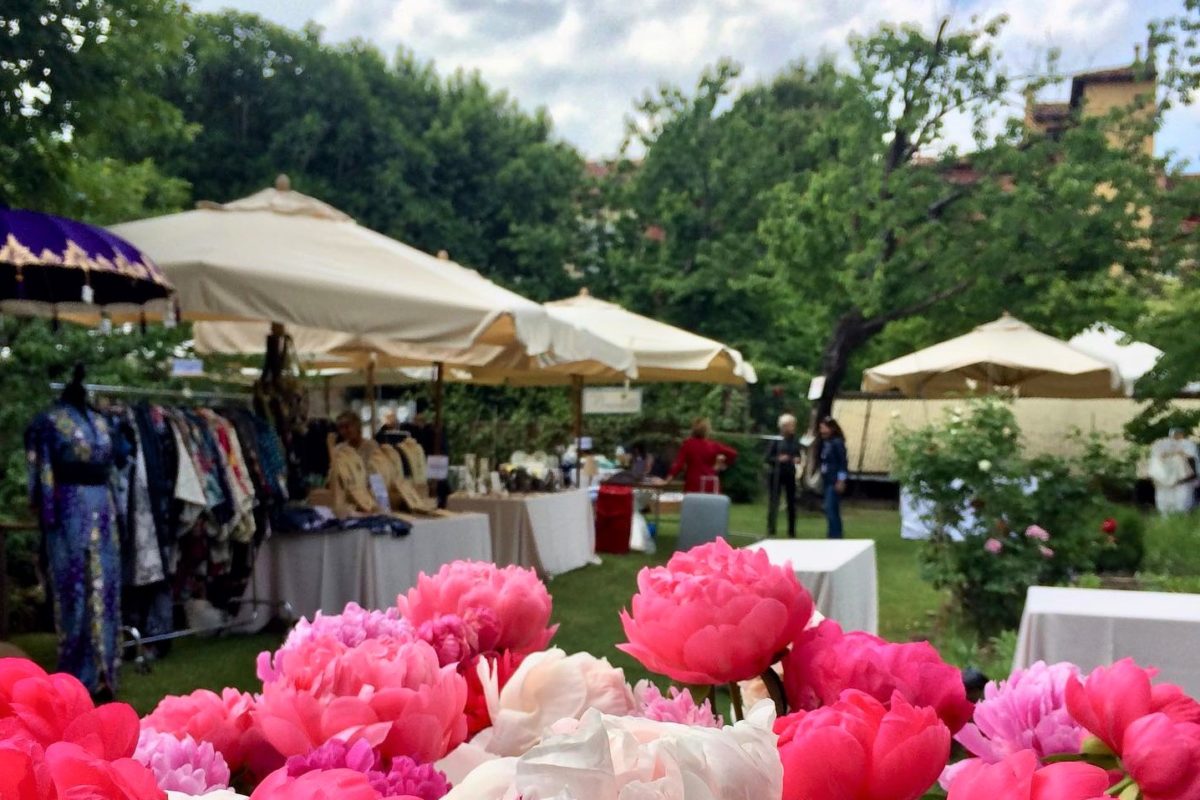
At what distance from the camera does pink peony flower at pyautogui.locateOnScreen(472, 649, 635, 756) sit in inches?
29.0

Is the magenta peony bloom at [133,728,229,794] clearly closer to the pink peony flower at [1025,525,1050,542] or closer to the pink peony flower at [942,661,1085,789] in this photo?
the pink peony flower at [942,661,1085,789]

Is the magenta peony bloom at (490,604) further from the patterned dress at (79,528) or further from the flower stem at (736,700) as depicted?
the patterned dress at (79,528)

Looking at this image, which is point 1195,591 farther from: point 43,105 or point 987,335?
point 987,335

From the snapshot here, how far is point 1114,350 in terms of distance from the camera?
1543cm

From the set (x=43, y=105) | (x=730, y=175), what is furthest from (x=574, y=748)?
(x=730, y=175)

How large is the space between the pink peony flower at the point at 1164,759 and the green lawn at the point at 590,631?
2.52m

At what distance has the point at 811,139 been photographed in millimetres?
16953

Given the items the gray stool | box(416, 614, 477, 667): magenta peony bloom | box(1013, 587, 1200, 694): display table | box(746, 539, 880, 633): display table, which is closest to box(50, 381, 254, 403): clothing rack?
box(746, 539, 880, 633): display table

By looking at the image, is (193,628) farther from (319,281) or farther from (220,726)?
(220,726)

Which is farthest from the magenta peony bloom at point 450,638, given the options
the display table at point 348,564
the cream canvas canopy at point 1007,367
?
the cream canvas canopy at point 1007,367

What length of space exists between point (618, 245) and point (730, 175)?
275 cm

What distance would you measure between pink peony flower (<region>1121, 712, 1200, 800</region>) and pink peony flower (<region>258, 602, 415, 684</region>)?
47cm

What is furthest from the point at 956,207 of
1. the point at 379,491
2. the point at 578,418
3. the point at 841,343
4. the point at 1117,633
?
the point at 1117,633

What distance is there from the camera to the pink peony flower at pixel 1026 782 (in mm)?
450
